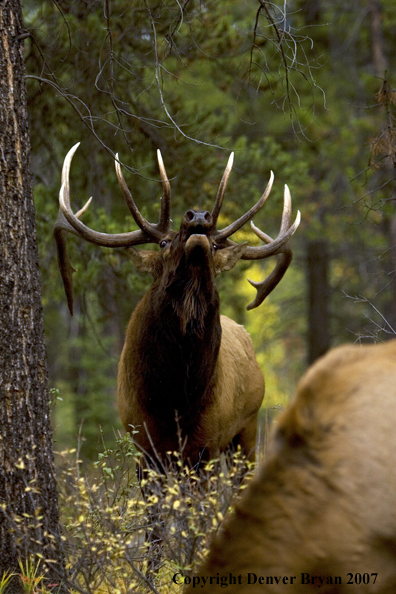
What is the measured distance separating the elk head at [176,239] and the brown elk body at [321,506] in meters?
2.60

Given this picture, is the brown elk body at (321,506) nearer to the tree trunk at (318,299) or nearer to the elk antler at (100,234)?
the elk antler at (100,234)

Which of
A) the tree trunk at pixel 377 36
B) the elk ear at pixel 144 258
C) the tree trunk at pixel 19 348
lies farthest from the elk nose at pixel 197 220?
the tree trunk at pixel 377 36

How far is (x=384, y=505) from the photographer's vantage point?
118 inches

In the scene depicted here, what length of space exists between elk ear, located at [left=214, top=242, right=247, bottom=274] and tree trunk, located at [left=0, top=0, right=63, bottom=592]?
186cm

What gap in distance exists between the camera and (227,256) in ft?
20.4

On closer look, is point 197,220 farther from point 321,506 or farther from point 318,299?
point 318,299

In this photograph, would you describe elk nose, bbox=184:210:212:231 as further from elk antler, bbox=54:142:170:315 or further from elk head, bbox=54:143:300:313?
elk antler, bbox=54:142:170:315

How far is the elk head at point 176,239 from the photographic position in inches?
221

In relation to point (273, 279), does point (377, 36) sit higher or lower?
higher

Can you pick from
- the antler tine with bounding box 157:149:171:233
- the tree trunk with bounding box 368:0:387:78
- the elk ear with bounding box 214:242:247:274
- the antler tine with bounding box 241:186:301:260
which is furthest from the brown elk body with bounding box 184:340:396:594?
the tree trunk with bounding box 368:0:387:78

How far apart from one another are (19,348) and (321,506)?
2.41 metres

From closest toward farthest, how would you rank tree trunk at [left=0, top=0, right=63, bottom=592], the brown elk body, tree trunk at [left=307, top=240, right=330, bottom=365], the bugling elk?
the brown elk body, tree trunk at [left=0, top=0, right=63, bottom=592], the bugling elk, tree trunk at [left=307, top=240, right=330, bottom=365]

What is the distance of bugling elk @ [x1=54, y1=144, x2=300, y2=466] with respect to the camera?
5723 millimetres

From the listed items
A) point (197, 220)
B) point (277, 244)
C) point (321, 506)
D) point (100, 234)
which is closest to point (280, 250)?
point (277, 244)
